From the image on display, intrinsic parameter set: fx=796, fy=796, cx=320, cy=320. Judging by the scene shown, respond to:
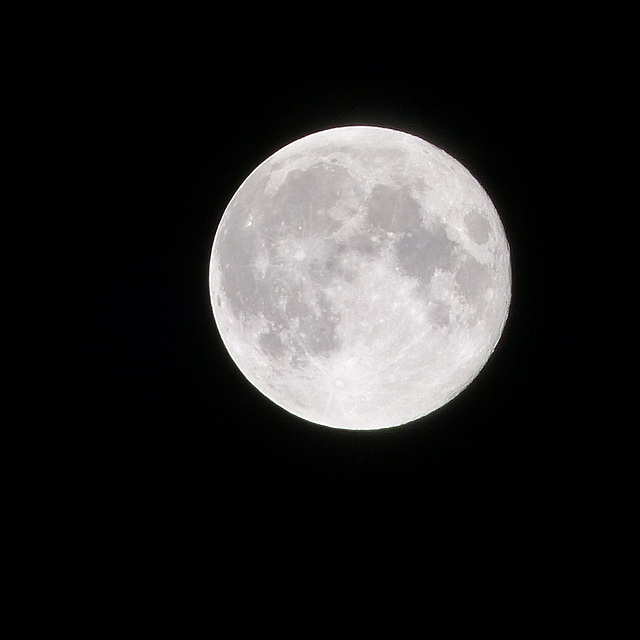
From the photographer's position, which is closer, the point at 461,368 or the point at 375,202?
the point at 375,202

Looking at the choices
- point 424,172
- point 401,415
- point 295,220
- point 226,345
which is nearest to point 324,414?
point 401,415

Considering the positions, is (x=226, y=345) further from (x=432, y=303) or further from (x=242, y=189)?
(x=432, y=303)

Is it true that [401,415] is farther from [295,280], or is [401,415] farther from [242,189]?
[242,189]

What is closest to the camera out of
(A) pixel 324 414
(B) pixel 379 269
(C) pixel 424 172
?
(B) pixel 379 269

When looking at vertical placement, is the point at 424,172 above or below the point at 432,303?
above

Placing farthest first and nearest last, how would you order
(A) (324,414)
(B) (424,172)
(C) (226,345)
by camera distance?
(C) (226,345) < (A) (324,414) < (B) (424,172)

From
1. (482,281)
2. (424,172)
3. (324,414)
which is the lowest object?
(324,414)

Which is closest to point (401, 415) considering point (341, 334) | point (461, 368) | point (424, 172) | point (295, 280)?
point (461, 368)
